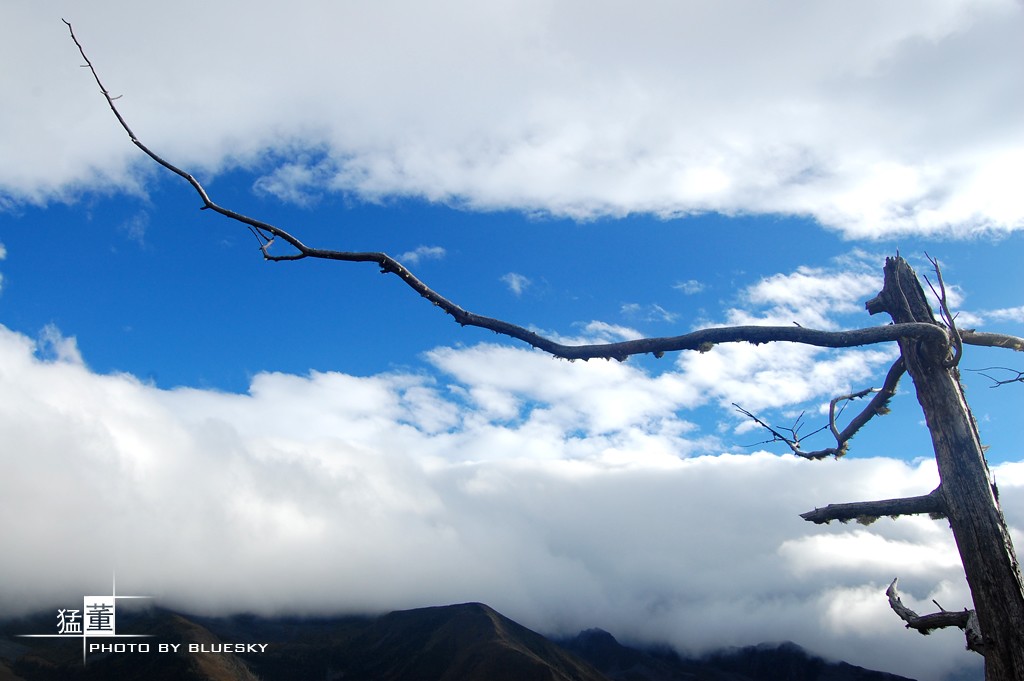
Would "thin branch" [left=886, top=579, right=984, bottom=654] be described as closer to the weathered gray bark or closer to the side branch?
the weathered gray bark

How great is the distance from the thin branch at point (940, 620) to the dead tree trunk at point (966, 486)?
0.25m

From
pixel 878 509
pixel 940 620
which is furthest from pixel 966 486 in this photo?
pixel 940 620

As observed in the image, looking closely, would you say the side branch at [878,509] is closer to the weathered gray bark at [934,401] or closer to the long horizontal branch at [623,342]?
the weathered gray bark at [934,401]

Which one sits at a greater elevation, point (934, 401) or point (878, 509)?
point (934, 401)

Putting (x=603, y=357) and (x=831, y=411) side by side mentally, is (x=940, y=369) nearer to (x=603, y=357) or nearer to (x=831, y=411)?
(x=831, y=411)

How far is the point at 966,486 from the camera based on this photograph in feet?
18.5

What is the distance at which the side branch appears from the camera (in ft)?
19.2

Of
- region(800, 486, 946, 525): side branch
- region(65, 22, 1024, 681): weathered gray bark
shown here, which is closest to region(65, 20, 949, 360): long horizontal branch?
region(65, 22, 1024, 681): weathered gray bark

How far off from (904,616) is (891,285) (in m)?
3.53

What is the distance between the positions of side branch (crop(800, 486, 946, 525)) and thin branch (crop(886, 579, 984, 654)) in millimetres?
851

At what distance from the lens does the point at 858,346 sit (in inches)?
216

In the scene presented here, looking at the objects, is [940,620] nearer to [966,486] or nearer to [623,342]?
[966,486]

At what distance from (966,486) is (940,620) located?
1.78 m

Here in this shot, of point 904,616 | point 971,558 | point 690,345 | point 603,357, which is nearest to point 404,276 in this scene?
point 603,357
